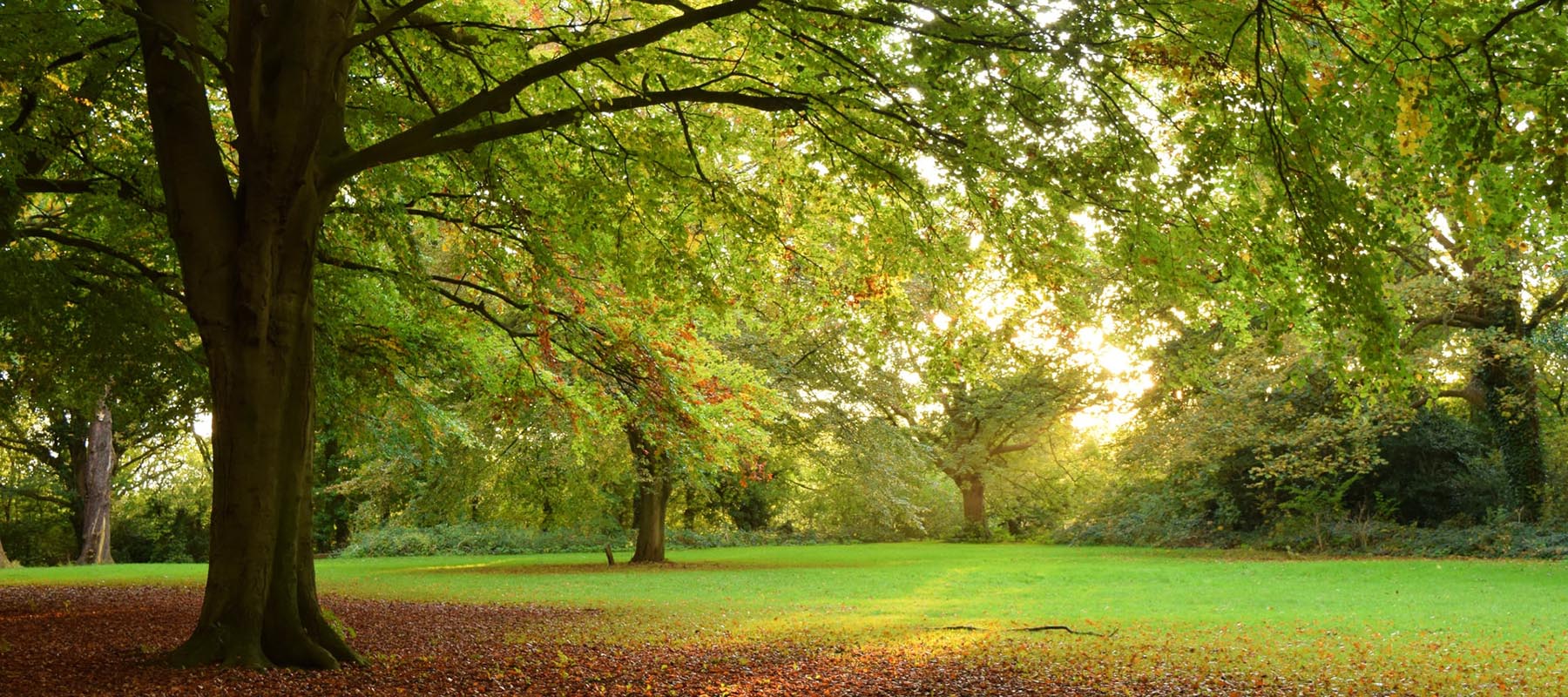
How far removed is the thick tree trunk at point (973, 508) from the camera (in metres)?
39.6

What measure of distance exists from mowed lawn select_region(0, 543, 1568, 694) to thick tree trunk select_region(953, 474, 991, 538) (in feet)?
42.9

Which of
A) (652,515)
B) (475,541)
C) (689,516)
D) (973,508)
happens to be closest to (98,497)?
(475,541)

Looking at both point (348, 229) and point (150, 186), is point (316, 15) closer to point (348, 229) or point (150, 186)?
point (150, 186)

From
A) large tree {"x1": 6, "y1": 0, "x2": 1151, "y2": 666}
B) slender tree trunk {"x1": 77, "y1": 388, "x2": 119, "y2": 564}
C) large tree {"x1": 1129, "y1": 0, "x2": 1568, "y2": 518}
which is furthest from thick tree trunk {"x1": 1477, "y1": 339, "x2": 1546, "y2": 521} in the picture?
slender tree trunk {"x1": 77, "y1": 388, "x2": 119, "y2": 564}

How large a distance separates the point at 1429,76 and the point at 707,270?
22.5ft

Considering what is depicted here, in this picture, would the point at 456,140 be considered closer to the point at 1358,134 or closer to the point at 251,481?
the point at 251,481

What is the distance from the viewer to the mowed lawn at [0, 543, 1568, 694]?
8.93m

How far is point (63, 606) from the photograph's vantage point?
1267 cm

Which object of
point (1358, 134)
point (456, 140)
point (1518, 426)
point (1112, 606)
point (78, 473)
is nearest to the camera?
point (1358, 134)

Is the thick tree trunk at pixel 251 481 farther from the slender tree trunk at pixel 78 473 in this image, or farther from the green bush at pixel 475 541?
the slender tree trunk at pixel 78 473

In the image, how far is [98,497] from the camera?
1208 inches

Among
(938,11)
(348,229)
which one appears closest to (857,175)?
(938,11)

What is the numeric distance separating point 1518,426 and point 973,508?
19.6 meters

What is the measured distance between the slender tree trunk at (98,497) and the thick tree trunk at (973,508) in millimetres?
26866
